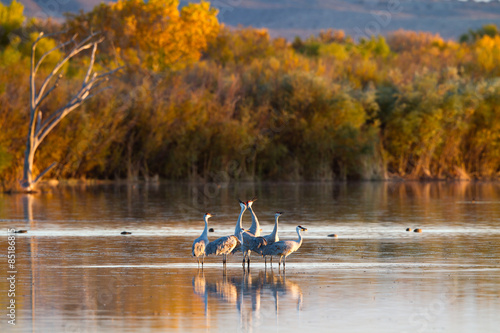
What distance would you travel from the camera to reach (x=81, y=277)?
1202cm

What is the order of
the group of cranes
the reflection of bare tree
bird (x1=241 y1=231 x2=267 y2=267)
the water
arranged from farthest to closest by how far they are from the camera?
bird (x1=241 y1=231 x2=267 y2=267) < the group of cranes < the reflection of bare tree < the water

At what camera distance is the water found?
30.3 ft

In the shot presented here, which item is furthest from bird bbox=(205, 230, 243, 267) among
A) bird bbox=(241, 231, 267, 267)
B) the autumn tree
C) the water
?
the autumn tree

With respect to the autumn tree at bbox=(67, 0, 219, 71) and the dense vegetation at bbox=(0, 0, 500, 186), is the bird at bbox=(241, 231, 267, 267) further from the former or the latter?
the autumn tree at bbox=(67, 0, 219, 71)

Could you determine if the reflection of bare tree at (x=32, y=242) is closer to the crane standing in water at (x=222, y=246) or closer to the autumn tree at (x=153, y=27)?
the crane standing in water at (x=222, y=246)

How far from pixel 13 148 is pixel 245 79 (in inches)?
585

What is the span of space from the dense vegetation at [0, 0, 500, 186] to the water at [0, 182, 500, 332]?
15.0 m

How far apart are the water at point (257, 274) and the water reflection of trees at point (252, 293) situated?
22 millimetres

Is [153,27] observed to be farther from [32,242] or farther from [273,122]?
[32,242]

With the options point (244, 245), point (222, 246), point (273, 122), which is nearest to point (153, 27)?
point (273, 122)

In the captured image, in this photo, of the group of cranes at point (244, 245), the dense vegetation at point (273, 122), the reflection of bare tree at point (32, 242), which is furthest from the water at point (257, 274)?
the dense vegetation at point (273, 122)

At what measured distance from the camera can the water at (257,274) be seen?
9.23 m

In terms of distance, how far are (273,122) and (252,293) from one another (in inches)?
1297

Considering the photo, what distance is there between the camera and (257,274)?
1254cm
